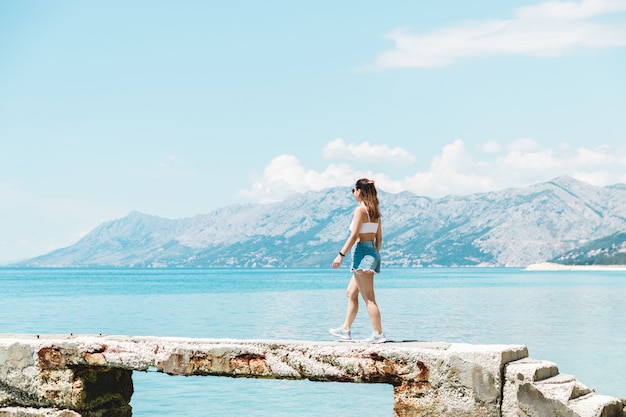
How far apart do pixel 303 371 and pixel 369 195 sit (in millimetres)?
2200

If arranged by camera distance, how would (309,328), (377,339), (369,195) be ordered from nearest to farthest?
(377,339) < (369,195) < (309,328)

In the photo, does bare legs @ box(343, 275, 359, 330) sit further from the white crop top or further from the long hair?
the long hair

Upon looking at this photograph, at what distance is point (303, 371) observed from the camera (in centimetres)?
903

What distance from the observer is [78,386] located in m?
9.84

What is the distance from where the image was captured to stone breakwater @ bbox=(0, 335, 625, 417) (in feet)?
26.9

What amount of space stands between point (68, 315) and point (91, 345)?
5882cm

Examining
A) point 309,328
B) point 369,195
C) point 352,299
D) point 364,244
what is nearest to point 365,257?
point 364,244

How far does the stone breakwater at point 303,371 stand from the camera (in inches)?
323

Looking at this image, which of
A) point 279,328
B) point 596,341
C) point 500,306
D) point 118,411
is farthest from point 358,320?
point 118,411

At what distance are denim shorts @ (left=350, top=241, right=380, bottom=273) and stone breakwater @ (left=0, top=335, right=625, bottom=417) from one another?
1.13 metres

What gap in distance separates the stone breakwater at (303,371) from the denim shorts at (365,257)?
113 centimetres

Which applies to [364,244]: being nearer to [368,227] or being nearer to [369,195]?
[368,227]

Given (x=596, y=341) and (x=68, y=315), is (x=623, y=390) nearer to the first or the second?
(x=596, y=341)

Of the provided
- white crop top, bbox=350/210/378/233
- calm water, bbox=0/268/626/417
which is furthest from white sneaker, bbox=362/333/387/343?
calm water, bbox=0/268/626/417
